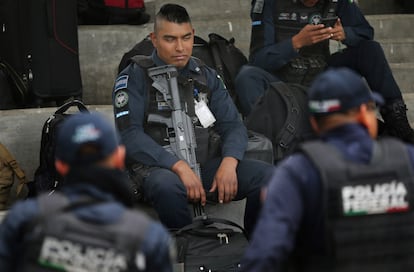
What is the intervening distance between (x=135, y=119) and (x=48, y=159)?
0.62 meters

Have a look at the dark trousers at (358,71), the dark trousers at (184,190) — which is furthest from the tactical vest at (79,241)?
the dark trousers at (358,71)

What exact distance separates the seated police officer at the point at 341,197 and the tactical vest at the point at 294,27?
294cm

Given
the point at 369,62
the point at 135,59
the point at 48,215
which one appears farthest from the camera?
the point at 369,62

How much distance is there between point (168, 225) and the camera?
18.7 ft

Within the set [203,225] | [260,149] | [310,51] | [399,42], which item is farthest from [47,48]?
[399,42]

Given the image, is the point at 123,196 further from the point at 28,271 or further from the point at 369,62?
the point at 369,62

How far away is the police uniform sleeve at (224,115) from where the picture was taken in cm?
609

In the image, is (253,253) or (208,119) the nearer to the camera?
(253,253)

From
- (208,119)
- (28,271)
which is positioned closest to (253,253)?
(28,271)

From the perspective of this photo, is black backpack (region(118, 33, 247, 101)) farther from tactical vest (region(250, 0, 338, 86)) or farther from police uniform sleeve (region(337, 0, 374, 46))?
police uniform sleeve (region(337, 0, 374, 46))

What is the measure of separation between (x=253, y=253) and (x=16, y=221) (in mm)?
717

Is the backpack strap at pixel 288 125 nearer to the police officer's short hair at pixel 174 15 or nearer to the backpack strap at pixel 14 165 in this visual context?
the police officer's short hair at pixel 174 15

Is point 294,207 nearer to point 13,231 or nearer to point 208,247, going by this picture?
point 13,231

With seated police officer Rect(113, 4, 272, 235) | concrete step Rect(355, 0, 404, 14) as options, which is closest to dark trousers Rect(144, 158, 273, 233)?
seated police officer Rect(113, 4, 272, 235)
